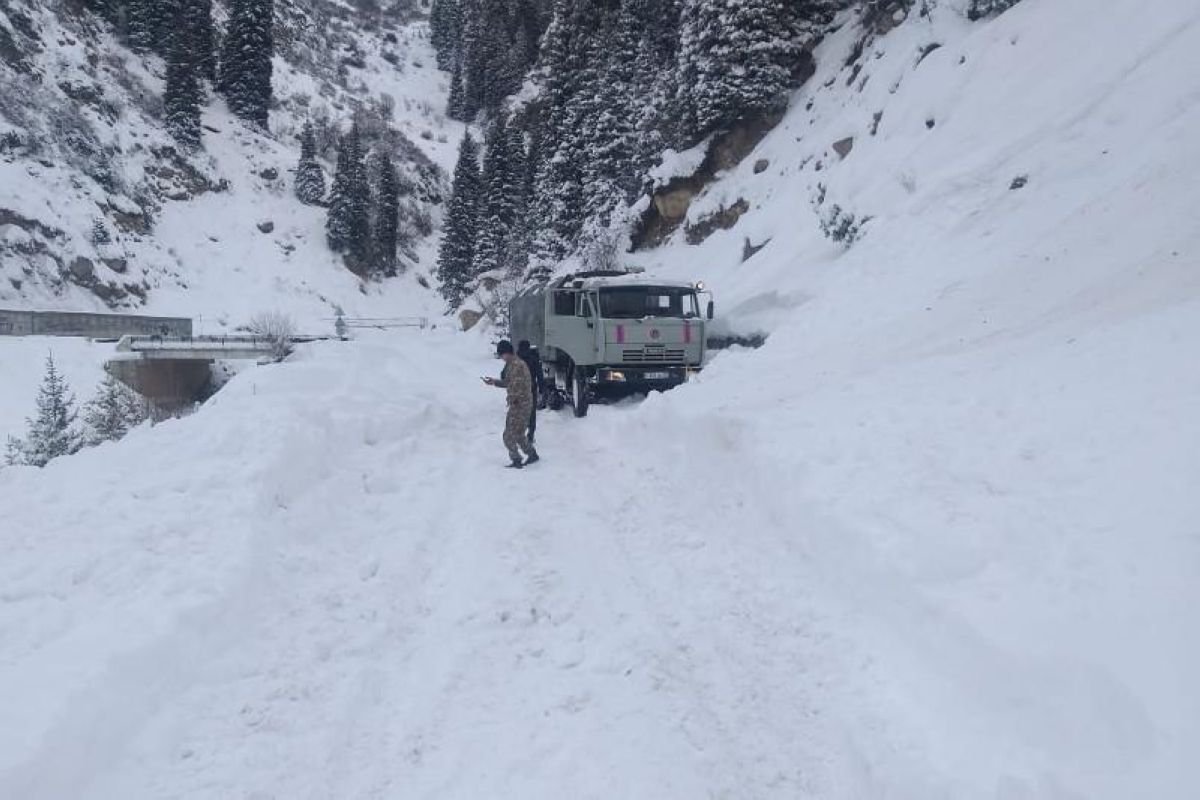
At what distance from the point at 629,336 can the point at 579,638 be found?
920cm

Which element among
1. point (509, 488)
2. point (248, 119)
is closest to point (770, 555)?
point (509, 488)

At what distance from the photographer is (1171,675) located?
3.30 meters

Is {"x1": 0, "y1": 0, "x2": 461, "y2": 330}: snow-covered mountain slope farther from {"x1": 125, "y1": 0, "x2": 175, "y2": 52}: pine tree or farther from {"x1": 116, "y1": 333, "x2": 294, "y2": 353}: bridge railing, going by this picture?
{"x1": 116, "y1": 333, "x2": 294, "y2": 353}: bridge railing

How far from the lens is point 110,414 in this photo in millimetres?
20766

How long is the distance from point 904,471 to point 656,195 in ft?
78.8

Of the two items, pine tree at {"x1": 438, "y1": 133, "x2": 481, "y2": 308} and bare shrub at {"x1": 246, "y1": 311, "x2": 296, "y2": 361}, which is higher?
pine tree at {"x1": 438, "y1": 133, "x2": 481, "y2": 308}

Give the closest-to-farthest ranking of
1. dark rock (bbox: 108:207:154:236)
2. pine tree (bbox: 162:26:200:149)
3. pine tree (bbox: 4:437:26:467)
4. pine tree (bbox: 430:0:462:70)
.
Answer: pine tree (bbox: 4:437:26:467), dark rock (bbox: 108:207:154:236), pine tree (bbox: 162:26:200:149), pine tree (bbox: 430:0:462:70)

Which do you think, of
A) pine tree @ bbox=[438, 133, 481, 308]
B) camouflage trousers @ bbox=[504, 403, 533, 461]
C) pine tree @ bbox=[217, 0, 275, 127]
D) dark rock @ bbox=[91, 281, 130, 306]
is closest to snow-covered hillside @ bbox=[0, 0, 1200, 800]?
camouflage trousers @ bbox=[504, 403, 533, 461]

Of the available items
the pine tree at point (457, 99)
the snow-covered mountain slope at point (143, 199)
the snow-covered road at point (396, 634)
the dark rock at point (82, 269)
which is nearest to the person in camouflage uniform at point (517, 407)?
the snow-covered road at point (396, 634)

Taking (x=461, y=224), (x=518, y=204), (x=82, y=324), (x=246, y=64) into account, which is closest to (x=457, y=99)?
(x=246, y=64)

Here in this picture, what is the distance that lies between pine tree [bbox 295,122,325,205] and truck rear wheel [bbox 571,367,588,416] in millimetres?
49807

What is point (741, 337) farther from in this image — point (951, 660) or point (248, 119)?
point (248, 119)

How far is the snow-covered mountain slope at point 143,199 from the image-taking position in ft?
128

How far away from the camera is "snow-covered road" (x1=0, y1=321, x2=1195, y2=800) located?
3.69m
